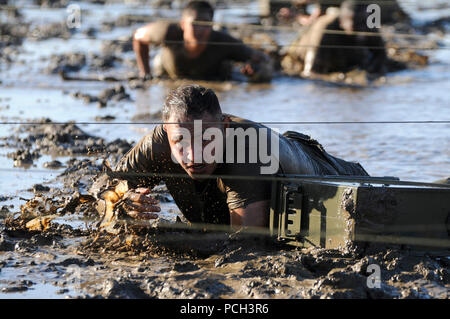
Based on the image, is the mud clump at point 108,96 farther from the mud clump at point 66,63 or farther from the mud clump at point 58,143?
the mud clump at point 66,63

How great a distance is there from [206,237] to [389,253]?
3.61ft

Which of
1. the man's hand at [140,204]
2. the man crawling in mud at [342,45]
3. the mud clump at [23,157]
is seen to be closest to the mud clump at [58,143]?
the mud clump at [23,157]

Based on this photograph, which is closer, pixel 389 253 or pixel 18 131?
pixel 389 253

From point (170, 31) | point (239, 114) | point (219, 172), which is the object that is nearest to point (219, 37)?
point (170, 31)

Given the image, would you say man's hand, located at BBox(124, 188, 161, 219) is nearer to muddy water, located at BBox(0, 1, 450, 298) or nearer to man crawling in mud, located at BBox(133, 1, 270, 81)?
muddy water, located at BBox(0, 1, 450, 298)

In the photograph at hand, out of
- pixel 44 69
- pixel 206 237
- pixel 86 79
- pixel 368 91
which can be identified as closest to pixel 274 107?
→ pixel 368 91

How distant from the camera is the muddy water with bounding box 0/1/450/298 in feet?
14.9

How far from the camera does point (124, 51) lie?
15969 millimetres

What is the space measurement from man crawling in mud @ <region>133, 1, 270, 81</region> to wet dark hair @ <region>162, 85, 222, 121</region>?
6748mm

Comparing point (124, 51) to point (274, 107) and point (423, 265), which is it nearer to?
point (274, 107)

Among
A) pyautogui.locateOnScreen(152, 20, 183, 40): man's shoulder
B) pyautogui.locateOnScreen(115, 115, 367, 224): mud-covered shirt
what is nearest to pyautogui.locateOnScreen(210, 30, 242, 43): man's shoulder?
pyautogui.locateOnScreen(152, 20, 183, 40): man's shoulder

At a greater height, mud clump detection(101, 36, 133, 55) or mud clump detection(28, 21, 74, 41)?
mud clump detection(28, 21, 74, 41)

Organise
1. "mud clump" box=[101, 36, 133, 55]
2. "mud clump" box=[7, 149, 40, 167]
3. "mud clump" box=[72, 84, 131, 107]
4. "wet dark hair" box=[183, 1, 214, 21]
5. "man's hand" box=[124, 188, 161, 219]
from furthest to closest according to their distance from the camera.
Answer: "mud clump" box=[101, 36, 133, 55] < "wet dark hair" box=[183, 1, 214, 21] < "mud clump" box=[72, 84, 131, 107] < "mud clump" box=[7, 149, 40, 167] < "man's hand" box=[124, 188, 161, 219]

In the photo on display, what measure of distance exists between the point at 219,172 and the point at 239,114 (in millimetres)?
5248
